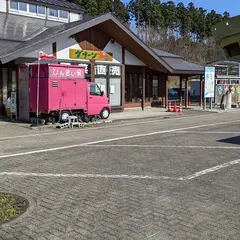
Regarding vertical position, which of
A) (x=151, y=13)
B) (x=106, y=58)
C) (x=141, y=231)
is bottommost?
(x=141, y=231)

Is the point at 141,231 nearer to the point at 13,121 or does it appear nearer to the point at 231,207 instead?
the point at 231,207

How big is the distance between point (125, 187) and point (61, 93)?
10647 millimetres

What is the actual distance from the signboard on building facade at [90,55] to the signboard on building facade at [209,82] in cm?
760

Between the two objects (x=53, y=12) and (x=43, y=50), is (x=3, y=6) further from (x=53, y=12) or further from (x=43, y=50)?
(x=43, y=50)

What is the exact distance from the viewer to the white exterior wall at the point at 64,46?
2012cm

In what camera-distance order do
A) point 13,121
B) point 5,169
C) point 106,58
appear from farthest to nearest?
point 106,58 < point 13,121 < point 5,169

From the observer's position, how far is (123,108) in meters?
24.3

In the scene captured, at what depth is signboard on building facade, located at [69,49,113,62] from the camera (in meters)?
20.8

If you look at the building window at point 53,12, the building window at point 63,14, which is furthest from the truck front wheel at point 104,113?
the building window at point 63,14

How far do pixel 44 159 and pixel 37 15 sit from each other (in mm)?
18690

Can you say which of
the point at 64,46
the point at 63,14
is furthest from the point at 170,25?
the point at 64,46

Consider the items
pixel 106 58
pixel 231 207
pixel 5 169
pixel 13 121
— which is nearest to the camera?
pixel 231 207

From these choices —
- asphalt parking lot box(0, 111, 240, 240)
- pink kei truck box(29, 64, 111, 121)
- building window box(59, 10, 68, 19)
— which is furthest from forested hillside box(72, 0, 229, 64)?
asphalt parking lot box(0, 111, 240, 240)

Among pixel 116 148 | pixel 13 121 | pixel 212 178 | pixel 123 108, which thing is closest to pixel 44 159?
pixel 116 148
